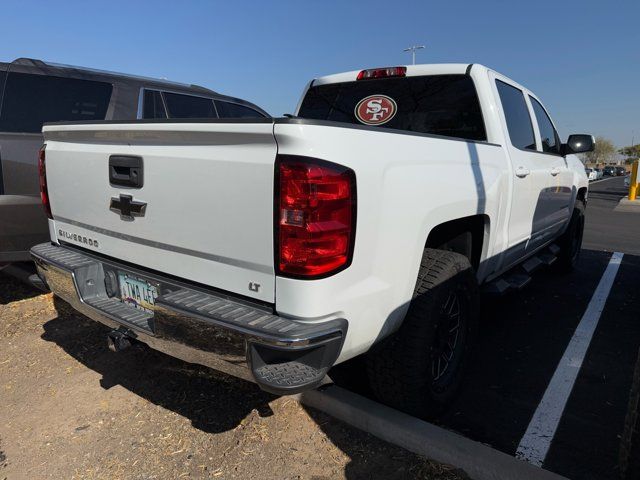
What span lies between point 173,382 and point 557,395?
97.3 inches

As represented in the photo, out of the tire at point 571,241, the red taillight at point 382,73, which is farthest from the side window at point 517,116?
the tire at point 571,241

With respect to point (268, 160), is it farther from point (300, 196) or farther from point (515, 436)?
point (515, 436)

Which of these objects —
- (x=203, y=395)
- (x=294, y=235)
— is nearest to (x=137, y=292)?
(x=203, y=395)

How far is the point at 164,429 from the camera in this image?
2.65 metres

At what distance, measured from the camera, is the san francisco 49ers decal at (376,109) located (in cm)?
366

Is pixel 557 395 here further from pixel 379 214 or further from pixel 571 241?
pixel 571 241

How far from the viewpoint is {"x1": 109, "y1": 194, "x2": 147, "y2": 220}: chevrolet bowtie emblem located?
233cm

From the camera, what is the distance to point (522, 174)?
137 inches

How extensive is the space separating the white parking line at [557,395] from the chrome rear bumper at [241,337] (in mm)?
1362

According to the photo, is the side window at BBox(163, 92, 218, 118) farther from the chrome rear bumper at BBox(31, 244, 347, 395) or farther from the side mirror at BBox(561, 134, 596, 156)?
the side mirror at BBox(561, 134, 596, 156)

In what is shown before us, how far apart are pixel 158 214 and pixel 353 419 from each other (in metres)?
1.48

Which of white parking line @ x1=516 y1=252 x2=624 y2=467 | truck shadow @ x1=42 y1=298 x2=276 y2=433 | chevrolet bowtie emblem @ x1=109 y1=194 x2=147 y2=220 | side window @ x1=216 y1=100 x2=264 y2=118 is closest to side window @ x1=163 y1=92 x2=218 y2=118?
side window @ x1=216 y1=100 x2=264 y2=118

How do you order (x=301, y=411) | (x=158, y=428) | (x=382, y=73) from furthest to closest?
(x=382, y=73) → (x=301, y=411) → (x=158, y=428)

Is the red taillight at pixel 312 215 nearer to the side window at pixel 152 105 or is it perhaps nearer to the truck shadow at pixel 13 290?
the side window at pixel 152 105
